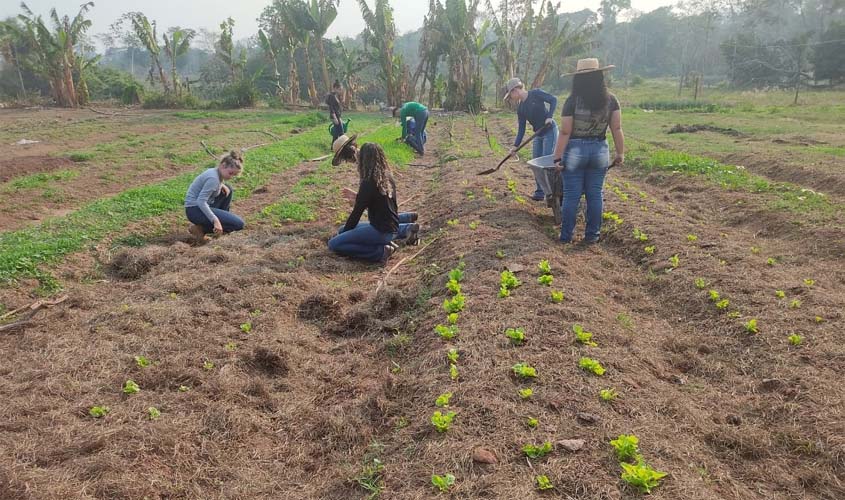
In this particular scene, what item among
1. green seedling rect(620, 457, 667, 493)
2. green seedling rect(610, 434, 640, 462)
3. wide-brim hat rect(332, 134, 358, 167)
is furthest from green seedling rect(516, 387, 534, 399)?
wide-brim hat rect(332, 134, 358, 167)

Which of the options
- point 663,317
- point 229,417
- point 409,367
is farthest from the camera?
point 663,317

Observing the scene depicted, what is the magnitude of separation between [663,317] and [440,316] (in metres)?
2.13

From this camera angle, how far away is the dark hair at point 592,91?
19.4 feet

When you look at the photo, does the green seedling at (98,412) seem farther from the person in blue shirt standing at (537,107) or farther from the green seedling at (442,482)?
the person in blue shirt standing at (537,107)

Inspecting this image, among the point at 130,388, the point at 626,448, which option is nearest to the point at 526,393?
the point at 626,448

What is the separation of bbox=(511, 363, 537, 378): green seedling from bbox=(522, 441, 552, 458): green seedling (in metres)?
0.70

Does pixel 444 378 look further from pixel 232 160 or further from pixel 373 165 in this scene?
pixel 232 160

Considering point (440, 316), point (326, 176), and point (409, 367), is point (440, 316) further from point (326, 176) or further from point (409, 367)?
point (326, 176)

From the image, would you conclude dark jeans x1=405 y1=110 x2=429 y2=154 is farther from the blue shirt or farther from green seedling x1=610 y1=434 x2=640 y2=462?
green seedling x1=610 y1=434 x2=640 y2=462

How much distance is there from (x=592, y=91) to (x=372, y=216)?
3.00 meters

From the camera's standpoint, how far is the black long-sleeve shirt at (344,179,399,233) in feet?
19.7

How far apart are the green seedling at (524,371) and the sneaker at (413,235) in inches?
146

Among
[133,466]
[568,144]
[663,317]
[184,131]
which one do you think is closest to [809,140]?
[568,144]

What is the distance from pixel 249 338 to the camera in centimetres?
441
